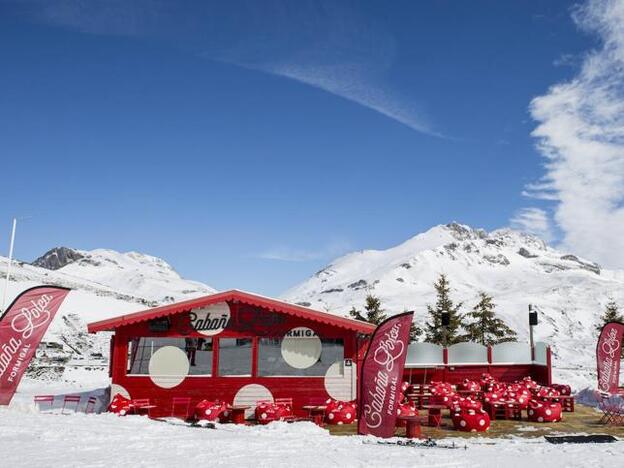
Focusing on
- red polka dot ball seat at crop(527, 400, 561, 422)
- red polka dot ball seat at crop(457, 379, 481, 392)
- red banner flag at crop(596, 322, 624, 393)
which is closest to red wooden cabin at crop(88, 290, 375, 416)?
red polka dot ball seat at crop(527, 400, 561, 422)

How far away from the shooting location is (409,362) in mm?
20906

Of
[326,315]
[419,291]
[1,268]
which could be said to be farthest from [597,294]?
[326,315]

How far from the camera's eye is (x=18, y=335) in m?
13.7

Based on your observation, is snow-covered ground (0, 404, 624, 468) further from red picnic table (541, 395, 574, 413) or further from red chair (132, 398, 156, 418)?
red picnic table (541, 395, 574, 413)

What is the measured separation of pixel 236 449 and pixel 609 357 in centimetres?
1408

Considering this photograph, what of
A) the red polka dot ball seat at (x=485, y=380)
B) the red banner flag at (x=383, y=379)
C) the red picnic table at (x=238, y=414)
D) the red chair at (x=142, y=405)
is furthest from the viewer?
the red polka dot ball seat at (x=485, y=380)

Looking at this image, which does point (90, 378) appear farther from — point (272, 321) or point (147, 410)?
point (272, 321)

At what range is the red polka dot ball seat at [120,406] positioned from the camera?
1461cm

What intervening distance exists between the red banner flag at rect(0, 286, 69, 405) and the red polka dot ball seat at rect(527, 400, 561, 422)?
12.3 meters

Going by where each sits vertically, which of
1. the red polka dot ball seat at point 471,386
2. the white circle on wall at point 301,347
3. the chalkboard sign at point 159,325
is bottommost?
the red polka dot ball seat at point 471,386

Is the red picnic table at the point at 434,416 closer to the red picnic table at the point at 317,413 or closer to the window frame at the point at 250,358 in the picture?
the red picnic table at the point at 317,413

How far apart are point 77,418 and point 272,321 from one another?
17.8 ft

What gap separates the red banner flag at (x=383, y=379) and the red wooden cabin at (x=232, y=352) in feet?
11.2

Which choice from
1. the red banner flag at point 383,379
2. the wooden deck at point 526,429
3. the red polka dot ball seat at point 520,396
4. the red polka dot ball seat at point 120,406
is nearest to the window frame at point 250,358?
the red polka dot ball seat at point 120,406
